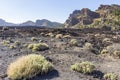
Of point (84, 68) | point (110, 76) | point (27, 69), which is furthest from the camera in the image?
point (84, 68)

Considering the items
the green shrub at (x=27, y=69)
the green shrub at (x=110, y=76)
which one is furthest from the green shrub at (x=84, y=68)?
the green shrub at (x=27, y=69)

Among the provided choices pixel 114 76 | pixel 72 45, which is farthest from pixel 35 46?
pixel 114 76

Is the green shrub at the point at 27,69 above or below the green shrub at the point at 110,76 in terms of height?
above

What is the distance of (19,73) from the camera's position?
16.1 m

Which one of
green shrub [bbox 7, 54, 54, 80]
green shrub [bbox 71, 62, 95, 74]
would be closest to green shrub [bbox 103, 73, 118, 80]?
green shrub [bbox 71, 62, 95, 74]

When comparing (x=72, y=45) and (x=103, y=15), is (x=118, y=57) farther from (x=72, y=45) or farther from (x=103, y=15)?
(x=103, y=15)

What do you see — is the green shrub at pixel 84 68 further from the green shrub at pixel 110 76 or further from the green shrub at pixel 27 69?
the green shrub at pixel 27 69

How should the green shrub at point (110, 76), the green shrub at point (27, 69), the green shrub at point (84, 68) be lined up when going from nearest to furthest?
the green shrub at point (27, 69) < the green shrub at point (110, 76) < the green shrub at point (84, 68)

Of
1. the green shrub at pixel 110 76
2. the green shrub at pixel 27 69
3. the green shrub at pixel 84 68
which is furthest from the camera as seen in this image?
the green shrub at pixel 84 68

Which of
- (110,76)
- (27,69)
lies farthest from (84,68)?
(27,69)

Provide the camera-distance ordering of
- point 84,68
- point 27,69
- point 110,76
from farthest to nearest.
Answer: point 84,68
point 110,76
point 27,69

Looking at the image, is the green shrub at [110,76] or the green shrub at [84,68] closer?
the green shrub at [110,76]

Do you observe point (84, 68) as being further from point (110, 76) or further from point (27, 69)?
point (27, 69)

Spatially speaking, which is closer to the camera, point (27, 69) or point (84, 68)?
point (27, 69)
